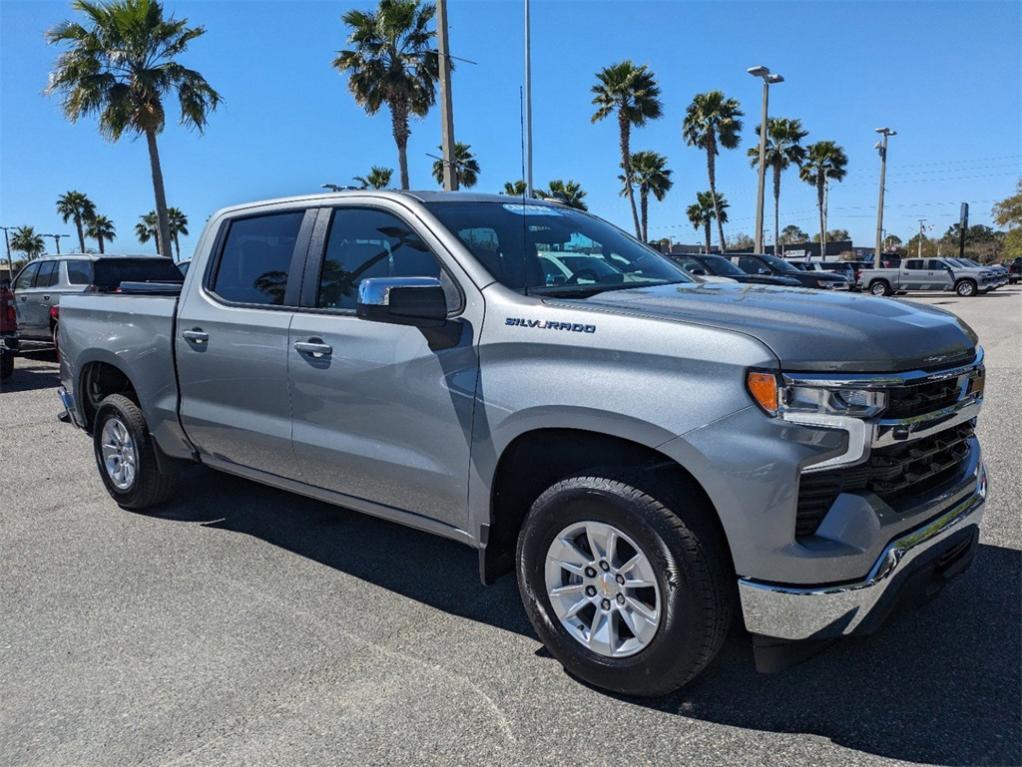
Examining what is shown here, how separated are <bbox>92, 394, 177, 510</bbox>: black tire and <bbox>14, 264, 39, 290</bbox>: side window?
1028cm

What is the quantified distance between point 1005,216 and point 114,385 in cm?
6786

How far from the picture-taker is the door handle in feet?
12.3

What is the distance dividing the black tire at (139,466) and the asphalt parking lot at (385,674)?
1.34ft

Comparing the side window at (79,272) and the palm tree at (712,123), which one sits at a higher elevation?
the palm tree at (712,123)

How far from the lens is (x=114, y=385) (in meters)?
5.60

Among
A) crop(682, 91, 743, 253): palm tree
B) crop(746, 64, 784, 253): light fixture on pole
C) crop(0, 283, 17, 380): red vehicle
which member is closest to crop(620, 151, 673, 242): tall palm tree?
crop(682, 91, 743, 253): palm tree

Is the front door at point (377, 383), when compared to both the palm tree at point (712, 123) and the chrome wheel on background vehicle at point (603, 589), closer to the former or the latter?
the chrome wheel on background vehicle at point (603, 589)

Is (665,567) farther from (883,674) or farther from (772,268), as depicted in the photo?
(772,268)

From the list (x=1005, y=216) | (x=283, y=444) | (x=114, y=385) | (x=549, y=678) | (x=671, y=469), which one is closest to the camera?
(x=671, y=469)

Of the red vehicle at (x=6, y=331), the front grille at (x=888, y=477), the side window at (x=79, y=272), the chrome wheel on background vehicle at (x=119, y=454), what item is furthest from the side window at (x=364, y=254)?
the side window at (x=79, y=272)

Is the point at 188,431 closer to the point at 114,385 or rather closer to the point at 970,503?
the point at 114,385

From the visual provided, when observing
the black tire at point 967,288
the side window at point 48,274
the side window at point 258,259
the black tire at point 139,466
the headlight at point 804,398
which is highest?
the side window at point 258,259

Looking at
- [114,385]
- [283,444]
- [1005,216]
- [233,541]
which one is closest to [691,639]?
[283,444]

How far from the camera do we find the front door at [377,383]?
3316mm
